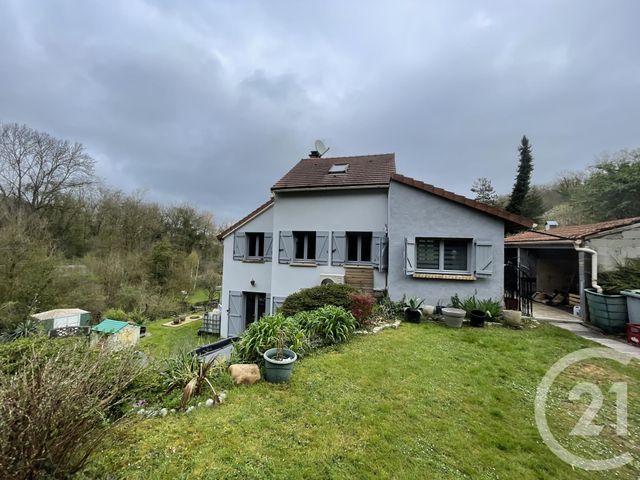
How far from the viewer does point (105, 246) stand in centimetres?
1872

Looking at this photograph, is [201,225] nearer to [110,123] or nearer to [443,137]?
[110,123]

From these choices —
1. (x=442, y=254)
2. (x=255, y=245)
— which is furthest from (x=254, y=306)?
(x=442, y=254)

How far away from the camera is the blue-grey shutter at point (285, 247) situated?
10.6 metres

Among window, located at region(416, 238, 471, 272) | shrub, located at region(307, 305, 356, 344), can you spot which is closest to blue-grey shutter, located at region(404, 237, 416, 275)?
window, located at region(416, 238, 471, 272)

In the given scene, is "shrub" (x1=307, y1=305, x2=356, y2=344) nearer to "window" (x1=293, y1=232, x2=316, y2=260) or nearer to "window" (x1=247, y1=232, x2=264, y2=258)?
"window" (x1=293, y1=232, x2=316, y2=260)

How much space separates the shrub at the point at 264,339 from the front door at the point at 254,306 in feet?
21.5

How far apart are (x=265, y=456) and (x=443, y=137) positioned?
18037 millimetres

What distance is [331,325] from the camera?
6.17 metres

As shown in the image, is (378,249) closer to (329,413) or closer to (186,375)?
(329,413)

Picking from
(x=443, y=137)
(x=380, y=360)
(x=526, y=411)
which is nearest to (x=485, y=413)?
(x=526, y=411)

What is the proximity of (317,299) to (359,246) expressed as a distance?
3449mm

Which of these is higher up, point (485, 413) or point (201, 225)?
point (201, 225)

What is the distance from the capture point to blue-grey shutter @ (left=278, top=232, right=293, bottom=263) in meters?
10.6

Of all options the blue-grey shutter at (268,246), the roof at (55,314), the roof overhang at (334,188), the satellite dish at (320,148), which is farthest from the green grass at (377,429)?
the roof at (55,314)
